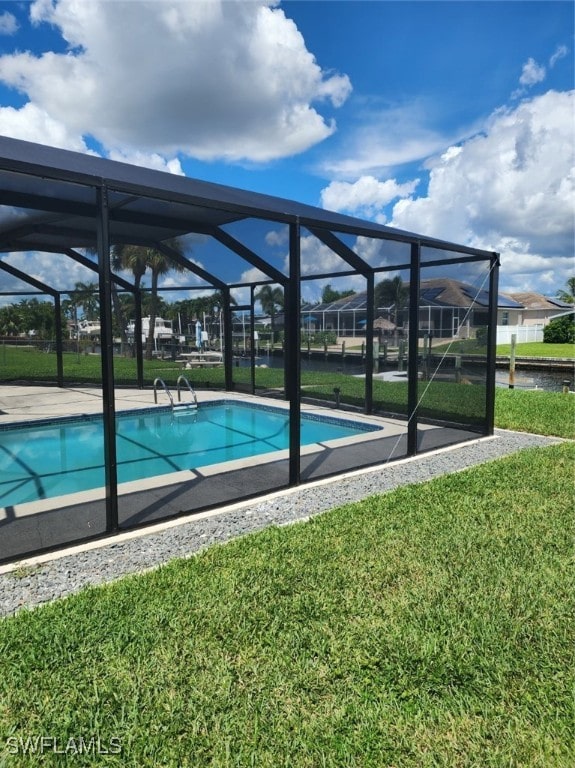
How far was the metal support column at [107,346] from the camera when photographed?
347 cm

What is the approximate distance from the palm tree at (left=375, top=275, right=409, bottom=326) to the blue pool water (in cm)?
198

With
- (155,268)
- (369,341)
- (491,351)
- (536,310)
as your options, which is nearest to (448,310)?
(491,351)

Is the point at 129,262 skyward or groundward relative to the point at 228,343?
skyward

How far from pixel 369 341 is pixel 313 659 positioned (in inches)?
268

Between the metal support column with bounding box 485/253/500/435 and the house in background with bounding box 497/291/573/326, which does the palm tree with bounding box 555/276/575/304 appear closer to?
the house in background with bounding box 497/291/573/326

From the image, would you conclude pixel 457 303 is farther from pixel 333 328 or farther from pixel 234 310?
pixel 234 310

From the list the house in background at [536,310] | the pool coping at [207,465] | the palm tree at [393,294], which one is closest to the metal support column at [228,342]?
the pool coping at [207,465]

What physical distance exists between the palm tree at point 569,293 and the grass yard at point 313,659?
5933 cm

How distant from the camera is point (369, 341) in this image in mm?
8602

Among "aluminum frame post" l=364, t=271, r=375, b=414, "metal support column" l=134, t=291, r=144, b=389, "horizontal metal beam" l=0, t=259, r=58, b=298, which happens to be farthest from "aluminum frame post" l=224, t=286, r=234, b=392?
"horizontal metal beam" l=0, t=259, r=58, b=298

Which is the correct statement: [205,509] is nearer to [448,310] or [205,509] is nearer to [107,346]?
[107,346]

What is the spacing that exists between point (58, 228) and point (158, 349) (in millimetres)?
5078

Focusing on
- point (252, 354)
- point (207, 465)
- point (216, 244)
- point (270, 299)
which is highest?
point (216, 244)

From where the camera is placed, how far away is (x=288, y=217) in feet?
15.1
